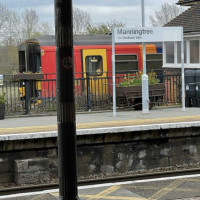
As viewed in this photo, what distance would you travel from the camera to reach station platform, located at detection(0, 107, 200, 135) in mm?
10983

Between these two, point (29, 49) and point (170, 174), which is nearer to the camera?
point (170, 174)

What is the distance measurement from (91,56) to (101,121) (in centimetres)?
827

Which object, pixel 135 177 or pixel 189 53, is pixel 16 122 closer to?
pixel 135 177

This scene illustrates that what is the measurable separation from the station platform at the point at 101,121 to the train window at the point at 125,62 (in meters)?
5.24

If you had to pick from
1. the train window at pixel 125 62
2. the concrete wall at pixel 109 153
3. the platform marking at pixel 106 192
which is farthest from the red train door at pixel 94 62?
the platform marking at pixel 106 192

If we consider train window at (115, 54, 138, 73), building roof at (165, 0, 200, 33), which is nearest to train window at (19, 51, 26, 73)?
train window at (115, 54, 138, 73)

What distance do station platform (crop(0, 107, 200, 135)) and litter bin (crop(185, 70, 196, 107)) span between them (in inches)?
41.9

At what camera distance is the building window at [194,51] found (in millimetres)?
19391

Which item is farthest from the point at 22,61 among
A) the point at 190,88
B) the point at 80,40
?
the point at 190,88

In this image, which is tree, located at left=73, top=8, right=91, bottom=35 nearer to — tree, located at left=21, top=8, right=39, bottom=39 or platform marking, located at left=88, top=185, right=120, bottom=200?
tree, located at left=21, top=8, right=39, bottom=39

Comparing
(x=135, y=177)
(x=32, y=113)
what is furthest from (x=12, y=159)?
(x=32, y=113)

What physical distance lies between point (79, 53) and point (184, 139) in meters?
9.34

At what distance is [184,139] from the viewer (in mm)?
11445

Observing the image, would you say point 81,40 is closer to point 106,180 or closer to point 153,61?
point 153,61
